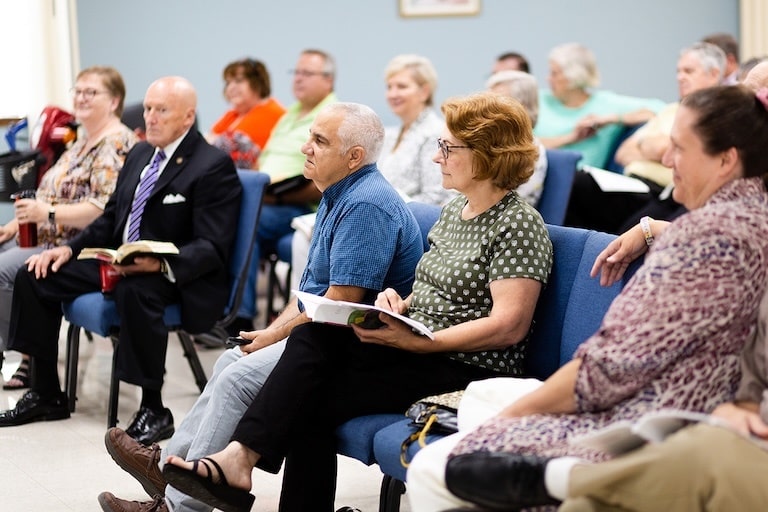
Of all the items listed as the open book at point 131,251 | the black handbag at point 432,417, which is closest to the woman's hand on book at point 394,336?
the black handbag at point 432,417

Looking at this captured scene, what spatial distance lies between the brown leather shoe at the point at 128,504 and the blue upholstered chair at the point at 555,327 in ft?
1.98

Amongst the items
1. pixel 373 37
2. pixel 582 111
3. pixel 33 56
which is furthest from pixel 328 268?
pixel 373 37

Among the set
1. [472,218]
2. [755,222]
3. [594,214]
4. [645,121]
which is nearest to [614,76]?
[645,121]

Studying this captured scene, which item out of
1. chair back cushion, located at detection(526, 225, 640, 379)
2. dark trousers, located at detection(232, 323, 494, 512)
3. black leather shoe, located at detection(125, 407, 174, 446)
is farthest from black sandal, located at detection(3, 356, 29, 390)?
chair back cushion, located at detection(526, 225, 640, 379)

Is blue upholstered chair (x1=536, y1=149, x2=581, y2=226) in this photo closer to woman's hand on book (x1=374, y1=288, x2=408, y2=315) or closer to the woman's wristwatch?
woman's hand on book (x1=374, y1=288, x2=408, y2=315)

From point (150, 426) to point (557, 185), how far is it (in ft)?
5.56

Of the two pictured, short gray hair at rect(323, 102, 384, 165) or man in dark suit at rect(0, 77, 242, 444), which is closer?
short gray hair at rect(323, 102, 384, 165)

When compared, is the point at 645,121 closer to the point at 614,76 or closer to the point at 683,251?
the point at 614,76

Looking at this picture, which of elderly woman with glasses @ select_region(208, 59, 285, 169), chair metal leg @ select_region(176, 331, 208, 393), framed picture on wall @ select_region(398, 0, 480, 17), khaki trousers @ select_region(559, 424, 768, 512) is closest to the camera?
khaki trousers @ select_region(559, 424, 768, 512)

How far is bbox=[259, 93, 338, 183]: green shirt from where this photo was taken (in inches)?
230

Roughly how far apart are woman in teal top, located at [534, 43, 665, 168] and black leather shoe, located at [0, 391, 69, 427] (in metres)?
2.75

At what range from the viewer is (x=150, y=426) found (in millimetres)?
3811

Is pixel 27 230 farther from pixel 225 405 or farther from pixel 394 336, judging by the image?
pixel 394 336

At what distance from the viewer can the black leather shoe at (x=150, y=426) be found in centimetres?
379
